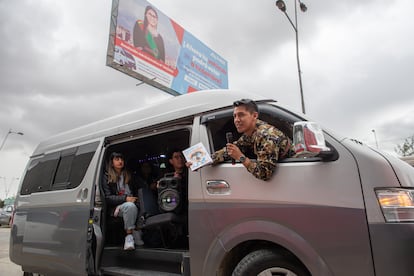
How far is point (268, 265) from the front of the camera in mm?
2434

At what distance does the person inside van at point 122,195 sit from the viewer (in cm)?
409

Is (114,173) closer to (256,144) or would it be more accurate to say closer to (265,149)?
(256,144)

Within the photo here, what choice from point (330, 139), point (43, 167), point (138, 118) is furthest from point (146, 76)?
point (330, 139)

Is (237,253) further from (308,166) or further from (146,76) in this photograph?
(146,76)

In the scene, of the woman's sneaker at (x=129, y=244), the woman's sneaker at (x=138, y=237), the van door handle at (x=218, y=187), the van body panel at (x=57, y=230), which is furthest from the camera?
the woman's sneaker at (x=138, y=237)

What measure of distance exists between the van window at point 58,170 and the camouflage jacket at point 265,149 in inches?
93.3

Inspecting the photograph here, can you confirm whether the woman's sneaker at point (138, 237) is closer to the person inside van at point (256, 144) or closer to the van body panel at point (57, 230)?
the van body panel at point (57, 230)

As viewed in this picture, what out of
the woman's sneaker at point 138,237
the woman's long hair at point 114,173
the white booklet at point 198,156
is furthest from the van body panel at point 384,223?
the woman's long hair at point 114,173

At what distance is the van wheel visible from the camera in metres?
2.36

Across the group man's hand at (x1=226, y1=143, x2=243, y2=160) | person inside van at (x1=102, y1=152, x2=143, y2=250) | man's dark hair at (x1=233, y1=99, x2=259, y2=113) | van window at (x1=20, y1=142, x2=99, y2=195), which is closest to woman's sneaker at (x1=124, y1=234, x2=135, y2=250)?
person inside van at (x1=102, y1=152, x2=143, y2=250)

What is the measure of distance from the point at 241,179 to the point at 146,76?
10090 millimetres

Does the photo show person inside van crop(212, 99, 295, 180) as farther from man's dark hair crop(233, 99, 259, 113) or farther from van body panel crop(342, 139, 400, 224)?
van body panel crop(342, 139, 400, 224)

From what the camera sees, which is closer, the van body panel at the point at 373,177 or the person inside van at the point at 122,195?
the van body panel at the point at 373,177

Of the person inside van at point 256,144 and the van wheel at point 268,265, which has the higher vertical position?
the person inside van at point 256,144
